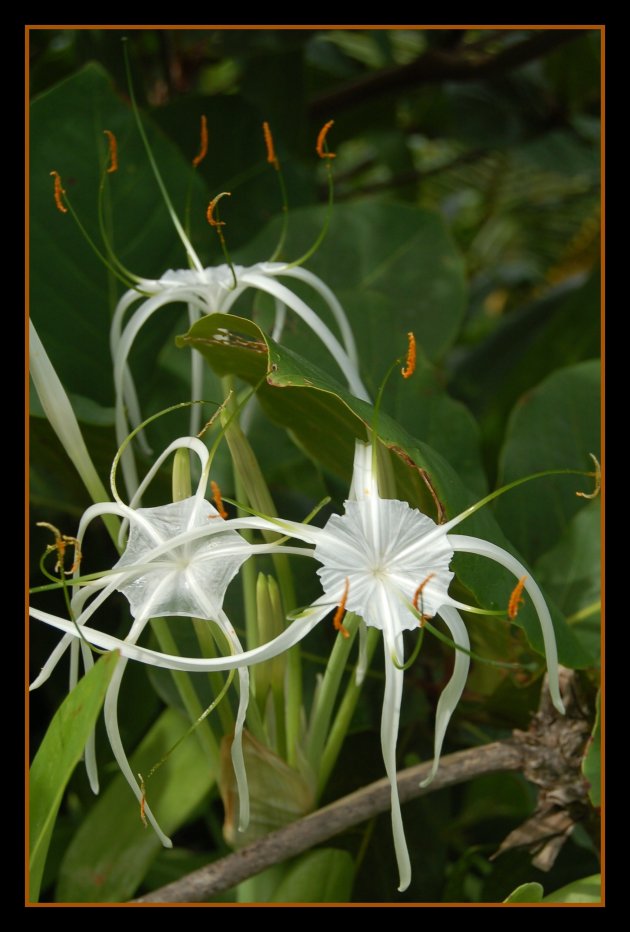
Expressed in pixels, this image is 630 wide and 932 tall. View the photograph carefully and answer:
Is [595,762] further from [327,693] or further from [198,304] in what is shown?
[198,304]

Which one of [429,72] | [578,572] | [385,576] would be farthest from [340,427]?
[429,72]

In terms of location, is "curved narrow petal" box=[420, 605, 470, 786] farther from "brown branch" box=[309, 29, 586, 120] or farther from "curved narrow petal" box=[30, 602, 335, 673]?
"brown branch" box=[309, 29, 586, 120]

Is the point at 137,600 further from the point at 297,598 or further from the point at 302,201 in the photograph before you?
the point at 302,201

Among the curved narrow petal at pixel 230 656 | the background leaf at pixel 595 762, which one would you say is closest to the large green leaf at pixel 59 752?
the curved narrow petal at pixel 230 656

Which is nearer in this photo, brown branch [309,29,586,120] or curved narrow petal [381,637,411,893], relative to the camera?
curved narrow petal [381,637,411,893]

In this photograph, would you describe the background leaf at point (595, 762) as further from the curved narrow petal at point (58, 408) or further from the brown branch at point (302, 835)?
the curved narrow petal at point (58, 408)

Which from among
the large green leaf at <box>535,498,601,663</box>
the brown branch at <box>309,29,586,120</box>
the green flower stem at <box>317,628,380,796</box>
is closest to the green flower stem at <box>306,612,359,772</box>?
the green flower stem at <box>317,628,380,796</box>
